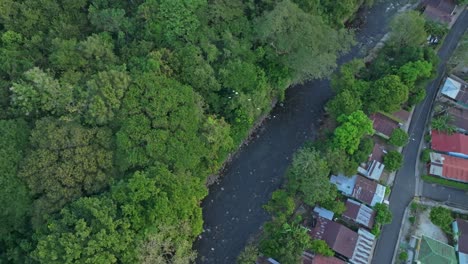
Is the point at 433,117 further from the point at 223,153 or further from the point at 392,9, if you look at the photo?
the point at 223,153

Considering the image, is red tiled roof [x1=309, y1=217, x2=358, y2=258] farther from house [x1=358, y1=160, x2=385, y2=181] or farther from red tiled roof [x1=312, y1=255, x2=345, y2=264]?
house [x1=358, y1=160, x2=385, y2=181]

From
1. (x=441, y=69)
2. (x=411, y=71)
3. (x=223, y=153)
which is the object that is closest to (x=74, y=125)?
(x=223, y=153)

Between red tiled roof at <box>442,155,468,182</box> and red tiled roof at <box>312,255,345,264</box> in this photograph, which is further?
red tiled roof at <box>442,155,468,182</box>

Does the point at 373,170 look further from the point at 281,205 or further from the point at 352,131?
the point at 281,205

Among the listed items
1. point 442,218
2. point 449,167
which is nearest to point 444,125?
point 449,167

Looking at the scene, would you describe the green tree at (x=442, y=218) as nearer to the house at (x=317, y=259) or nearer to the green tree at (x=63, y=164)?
the house at (x=317, y=259)

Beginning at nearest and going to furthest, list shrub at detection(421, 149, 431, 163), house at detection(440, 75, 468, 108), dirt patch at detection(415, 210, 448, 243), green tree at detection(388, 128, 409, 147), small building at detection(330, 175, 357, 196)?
dirt patch at detection(415, 210, 448, 243) < small building at detection(330, 175, 357, 196) < green tree at detection(388, 128, 409, 147) < shrub at detection(421, 149, 431, 163) < house at detection(440, 75, 468, 108)

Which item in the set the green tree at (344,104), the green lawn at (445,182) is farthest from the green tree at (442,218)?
the green tree at (344,104)

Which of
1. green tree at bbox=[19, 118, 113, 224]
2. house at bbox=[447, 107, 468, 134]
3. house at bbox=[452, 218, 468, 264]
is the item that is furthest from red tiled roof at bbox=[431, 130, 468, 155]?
green tree at bbox=[19, 118, 113, 224]
